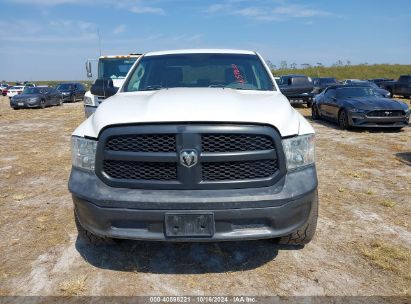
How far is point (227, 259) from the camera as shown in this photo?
10.8 feet

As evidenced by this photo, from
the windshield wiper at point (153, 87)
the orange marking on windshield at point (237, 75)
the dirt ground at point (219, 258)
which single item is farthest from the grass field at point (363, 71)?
the windshield wiper at point (153, 87)

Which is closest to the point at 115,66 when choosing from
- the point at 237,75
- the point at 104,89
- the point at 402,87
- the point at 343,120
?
the point at 343,120

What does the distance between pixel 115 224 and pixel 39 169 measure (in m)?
4.67

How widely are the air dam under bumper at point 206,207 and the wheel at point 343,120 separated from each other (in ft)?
28.6

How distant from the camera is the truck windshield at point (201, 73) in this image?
4121mm

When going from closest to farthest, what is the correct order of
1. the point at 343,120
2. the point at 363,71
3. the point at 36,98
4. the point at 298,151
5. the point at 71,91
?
1. the point at 298,151
2. the point at 343,120
3. the point at 36,98
4. the point at 71,91
5. the point at 363,71

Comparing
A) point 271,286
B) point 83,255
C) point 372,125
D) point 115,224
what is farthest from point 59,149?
point 372,125

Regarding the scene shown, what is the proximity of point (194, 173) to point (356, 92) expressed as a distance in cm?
1043

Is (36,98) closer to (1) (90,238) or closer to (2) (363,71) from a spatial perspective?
(1) (90,238)

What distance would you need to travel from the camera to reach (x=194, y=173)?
8.75 feet

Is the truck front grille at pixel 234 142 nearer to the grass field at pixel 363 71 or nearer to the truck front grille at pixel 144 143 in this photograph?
the truck front grille at pixel 144 143

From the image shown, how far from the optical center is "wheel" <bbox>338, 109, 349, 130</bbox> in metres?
10.8

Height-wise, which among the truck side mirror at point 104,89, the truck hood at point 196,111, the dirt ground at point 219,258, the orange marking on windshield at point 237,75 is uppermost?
the orange marking on windshield at point 237,75

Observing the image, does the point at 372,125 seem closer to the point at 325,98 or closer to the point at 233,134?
the point at 325,98
